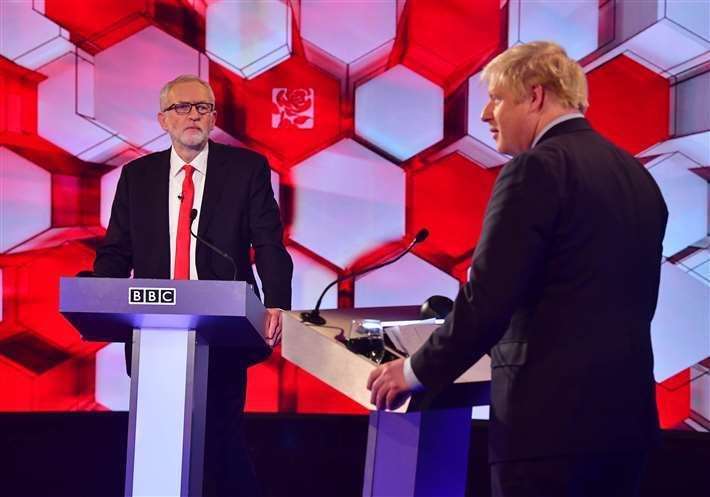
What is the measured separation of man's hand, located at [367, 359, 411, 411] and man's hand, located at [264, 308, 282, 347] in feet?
2.23

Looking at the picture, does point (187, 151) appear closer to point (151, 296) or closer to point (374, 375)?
point (151, 296)

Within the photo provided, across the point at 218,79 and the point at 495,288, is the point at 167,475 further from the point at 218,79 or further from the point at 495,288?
the point at 218,79

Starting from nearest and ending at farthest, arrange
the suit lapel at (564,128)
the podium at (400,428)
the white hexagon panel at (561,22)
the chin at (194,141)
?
1. the suit lapel at (564,128)
2. the podium at (400,428)
3. the chin at (194,141)
4. the white hexagon panel at (561,22)

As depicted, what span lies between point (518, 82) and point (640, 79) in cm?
233

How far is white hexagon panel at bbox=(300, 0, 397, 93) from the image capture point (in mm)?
3809

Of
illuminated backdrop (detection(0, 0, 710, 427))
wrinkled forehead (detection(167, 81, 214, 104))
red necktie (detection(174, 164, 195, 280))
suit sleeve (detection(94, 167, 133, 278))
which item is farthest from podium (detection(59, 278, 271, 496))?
illuminated backdrop (detection(0, 0, 710, 427))

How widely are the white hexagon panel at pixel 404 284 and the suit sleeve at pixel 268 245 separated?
1142 mm

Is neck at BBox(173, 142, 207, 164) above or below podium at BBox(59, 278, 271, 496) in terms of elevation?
above

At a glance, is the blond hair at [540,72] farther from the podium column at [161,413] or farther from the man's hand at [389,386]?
the podium column at [161,413]

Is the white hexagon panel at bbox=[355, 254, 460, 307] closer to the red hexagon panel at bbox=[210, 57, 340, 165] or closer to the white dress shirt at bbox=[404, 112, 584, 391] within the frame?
the red hexagon panel at bbox=[210, 57, 340, 165]

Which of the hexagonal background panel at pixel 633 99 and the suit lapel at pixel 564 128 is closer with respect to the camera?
the suit lapel at pixel 564 128

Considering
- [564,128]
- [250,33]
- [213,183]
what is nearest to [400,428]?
[564,128]

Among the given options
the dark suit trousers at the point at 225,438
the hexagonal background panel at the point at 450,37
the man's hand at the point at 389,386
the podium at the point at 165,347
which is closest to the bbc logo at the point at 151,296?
the podium at the point at 165,347

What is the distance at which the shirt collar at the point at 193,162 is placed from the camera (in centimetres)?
272
